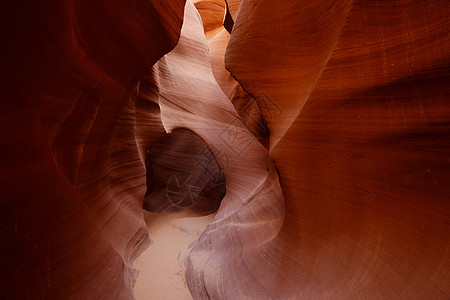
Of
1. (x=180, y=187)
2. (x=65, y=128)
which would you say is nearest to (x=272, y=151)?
(x=65, y=128)

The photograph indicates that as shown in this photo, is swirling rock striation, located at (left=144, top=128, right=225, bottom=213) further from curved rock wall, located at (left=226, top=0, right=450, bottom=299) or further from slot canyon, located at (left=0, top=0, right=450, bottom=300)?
curved rock wall, located at (left=226, top=0, right=450, bottom=299)

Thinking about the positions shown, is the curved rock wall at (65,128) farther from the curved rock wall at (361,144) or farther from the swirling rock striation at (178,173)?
the swirling rock striation at (178,173)

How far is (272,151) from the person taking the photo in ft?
8.33

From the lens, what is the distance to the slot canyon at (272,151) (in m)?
1.25

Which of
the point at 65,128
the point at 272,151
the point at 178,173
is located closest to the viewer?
the point at 65,128

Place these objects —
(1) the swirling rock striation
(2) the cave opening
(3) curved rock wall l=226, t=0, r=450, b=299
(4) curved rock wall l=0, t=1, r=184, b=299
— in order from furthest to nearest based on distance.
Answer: (1) the swirling rock striation
(2) the cave opening
(3) curved rock wall l=226, t=0, r=450, b=299
(4) curved rock wall l=0, t=1, r=184, b=299

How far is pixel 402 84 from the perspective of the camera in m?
1.44

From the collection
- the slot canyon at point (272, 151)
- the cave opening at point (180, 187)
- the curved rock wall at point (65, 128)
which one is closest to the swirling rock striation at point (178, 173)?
the cave opening at point (180, 187)

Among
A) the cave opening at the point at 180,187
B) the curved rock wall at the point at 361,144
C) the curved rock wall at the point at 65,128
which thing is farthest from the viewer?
the cave opening at the point at 180,187

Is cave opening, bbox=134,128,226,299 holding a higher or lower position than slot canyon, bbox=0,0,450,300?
lower

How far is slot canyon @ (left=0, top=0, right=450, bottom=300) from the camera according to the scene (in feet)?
4.10

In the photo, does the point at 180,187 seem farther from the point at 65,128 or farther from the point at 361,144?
the point at 361,144

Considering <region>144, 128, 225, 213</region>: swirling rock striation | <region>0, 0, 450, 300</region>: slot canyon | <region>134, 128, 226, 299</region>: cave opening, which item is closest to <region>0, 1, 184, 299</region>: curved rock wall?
<region>0, 0, 450, 300</region>: slot canyon

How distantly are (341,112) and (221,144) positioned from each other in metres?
3.54
